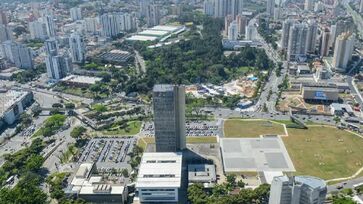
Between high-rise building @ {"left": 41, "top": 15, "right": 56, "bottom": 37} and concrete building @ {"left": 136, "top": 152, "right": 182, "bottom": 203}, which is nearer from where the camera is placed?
concrete building @ {"left": 136, "top": 152, "right": 182, "bottom": 203}

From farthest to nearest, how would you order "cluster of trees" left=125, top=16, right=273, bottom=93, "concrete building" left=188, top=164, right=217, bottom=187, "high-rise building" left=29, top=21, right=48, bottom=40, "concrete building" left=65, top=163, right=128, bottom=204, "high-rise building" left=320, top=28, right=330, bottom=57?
"high-rise building" left=29, top=21, right=48, bottom=40
"high-rise building" left=320, top=28, right=330, bottom=57
"cluster of trees" left=125, top=16, right=273, bottom=93
"concrete building" left=188, top=164, right=217, bottom=187
"concrete building" left=65, top=163, right=128, bottom=204

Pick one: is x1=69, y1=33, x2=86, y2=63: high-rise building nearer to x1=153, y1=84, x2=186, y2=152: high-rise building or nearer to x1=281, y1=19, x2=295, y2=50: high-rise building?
x1=153, y1=84, x2=186, y2=152: high-rise building

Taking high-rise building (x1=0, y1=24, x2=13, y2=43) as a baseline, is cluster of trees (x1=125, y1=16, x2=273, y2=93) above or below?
below

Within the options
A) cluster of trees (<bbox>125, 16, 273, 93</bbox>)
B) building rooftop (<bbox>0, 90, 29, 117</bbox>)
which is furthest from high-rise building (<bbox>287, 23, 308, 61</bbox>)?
building rooftop (<bbox>0, 90, 29, 117</bbox>)

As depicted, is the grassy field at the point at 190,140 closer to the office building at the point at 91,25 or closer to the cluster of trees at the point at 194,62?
the cluster of trees at the point at 194,62

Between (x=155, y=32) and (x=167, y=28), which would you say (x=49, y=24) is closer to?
(x=155, y=32)

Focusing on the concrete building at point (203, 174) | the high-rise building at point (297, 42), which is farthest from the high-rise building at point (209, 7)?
the concrete building at point (203, 174)

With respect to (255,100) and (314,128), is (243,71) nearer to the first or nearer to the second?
(255,100)
